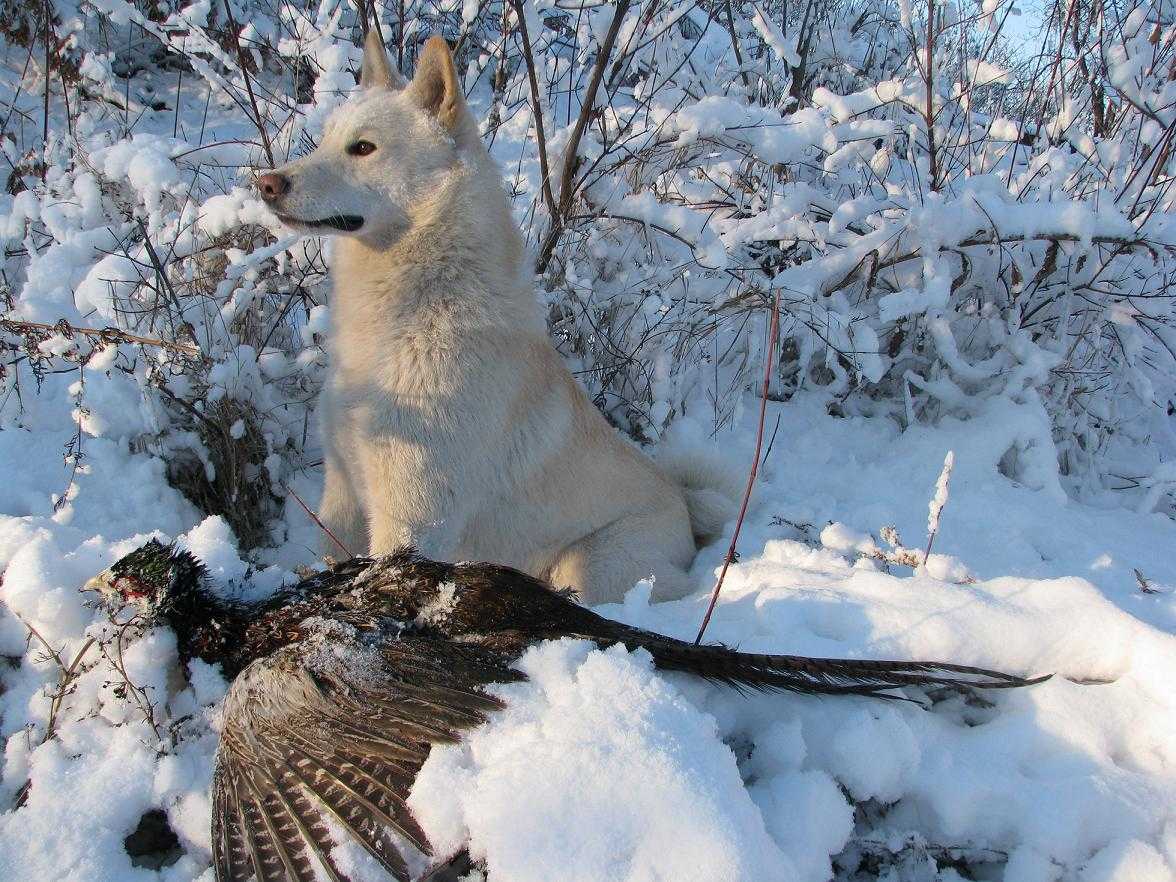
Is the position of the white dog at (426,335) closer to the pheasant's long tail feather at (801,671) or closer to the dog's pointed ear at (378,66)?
the dog's pointed ear at (378,66)

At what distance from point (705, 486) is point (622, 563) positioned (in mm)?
755

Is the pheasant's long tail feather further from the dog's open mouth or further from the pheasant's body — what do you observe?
the dog's open mouth

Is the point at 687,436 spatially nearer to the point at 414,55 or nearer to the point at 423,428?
the point at 423,428

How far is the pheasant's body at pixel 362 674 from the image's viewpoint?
1470mm

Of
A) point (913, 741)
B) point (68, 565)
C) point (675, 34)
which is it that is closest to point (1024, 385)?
point (675, 34)

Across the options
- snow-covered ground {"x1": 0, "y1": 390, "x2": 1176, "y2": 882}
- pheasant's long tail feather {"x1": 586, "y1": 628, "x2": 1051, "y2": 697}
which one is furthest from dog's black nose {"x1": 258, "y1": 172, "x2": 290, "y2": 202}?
pheasant's long tail feather {"x1": 586, "y1": 628, "x2": 1051, "y2": 697}

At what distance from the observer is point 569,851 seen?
4.28 feet

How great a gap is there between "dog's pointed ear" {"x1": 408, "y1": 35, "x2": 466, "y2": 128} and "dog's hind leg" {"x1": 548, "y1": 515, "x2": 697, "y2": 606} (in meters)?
1.66

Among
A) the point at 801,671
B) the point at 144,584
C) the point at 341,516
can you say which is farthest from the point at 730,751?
the point at 341,516

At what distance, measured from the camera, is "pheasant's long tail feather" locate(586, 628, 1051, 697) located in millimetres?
1716

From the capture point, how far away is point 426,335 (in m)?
2.82

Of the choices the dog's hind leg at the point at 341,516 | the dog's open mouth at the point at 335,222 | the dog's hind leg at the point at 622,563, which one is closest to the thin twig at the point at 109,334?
the dog's open mouth at the point at 335,222

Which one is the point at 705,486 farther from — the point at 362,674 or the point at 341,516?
the point at 362,674

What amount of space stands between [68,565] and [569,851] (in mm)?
1401
